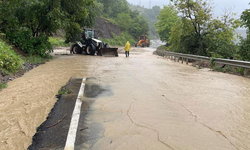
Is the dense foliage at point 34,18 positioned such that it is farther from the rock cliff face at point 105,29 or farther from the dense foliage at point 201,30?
the rock cliff face at point 105,29

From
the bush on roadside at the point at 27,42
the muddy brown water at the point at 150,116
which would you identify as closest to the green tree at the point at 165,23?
the bush on roadside at the point at 27,42

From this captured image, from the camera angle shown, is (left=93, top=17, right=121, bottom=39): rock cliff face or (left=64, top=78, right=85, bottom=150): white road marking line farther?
(left=93, top=17, right=121, bottom=39): rock cliff face

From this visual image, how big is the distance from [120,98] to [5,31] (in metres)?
13.2

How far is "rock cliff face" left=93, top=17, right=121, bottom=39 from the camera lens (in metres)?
59.9

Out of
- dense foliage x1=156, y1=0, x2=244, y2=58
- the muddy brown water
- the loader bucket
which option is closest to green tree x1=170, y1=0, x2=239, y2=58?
dense foliage x1=156, y1=0, x2=244, y2=58

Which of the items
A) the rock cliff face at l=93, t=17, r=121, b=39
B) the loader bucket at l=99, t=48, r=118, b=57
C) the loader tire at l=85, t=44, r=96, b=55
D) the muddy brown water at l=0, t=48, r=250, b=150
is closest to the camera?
the muddy brown water at l=0, t=48, r=250, b=150

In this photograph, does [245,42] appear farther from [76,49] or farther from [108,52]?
[76,49]

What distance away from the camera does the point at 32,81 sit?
8.21 meters

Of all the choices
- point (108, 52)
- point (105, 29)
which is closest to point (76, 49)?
point (108, 52)

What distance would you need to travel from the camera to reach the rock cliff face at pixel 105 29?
196ft

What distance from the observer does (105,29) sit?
63.8 m

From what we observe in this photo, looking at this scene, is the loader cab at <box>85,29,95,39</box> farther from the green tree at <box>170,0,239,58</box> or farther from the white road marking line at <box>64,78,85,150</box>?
the white road marking line at <box>64,78,85,150</box>

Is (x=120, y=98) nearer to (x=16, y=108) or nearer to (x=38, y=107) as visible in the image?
(x=38, y=107)

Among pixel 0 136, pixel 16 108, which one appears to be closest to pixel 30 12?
pixel 16 108
